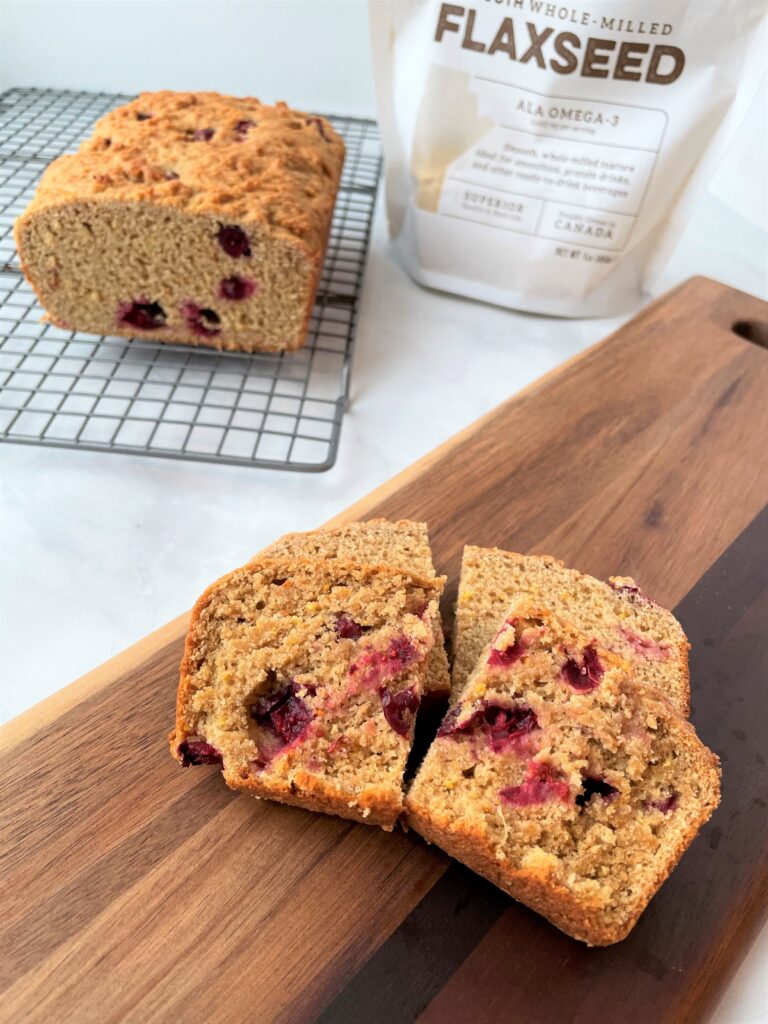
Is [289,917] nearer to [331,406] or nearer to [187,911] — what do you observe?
[187,911]

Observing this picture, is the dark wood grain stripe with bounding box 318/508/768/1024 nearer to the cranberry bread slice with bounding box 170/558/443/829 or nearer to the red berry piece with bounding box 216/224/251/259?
the cranberry bread slice with bounding box 170/558/443/829

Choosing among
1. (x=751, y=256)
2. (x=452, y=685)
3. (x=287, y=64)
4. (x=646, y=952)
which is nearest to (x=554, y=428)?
(x=452, y=685)

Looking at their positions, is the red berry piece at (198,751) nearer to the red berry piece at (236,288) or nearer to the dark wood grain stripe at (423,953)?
the dark wood grain stripe at (423,953)

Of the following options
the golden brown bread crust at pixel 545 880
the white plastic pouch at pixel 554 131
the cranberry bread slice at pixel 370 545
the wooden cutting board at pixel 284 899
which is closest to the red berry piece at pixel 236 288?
the white plastic pouch at pixel 554 131

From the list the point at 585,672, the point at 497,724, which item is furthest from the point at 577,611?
the point at 497,724

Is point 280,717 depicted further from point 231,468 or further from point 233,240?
point 233,240
